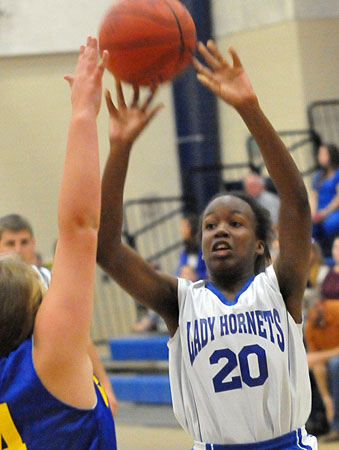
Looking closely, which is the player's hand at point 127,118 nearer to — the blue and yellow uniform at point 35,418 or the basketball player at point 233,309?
the basketball player at point 233,309

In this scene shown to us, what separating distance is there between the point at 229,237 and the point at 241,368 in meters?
0.51

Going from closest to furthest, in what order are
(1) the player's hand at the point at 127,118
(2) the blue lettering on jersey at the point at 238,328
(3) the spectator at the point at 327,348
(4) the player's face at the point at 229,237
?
(1) the player's hand at the point at 127,118, (2) the blue lettering on jersey at the point at 238,328, (4) the player's face at the point at 229,237, (3) the spectator at the point at 327,348

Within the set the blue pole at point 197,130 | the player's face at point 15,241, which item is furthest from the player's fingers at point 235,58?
the blue pole at point 197,130

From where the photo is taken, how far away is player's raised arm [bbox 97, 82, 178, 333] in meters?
3.06

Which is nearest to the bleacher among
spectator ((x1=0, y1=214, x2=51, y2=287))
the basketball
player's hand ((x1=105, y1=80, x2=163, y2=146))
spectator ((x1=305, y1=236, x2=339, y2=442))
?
spectator ((x1=305, y1=236, x2=339, y2=442))

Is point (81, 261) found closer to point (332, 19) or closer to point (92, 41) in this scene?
point (92, 41)

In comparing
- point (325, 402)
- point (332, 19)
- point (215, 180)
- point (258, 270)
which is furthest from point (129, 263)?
point (332, 19)

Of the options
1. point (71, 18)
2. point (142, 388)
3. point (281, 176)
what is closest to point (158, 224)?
point (71, 18)

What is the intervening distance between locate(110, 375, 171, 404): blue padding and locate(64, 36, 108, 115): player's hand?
21.8 ft

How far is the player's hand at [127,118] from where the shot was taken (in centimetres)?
303

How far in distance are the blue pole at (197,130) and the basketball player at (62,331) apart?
31.4ft

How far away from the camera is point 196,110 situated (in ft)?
39.7

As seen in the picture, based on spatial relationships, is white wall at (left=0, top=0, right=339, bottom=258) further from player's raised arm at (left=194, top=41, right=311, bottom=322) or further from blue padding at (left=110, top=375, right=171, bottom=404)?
player's raised arm at (left=194, top=41, right=311, bottom=322)

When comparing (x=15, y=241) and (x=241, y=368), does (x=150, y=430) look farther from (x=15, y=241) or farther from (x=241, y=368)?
(x=241, y=368)
